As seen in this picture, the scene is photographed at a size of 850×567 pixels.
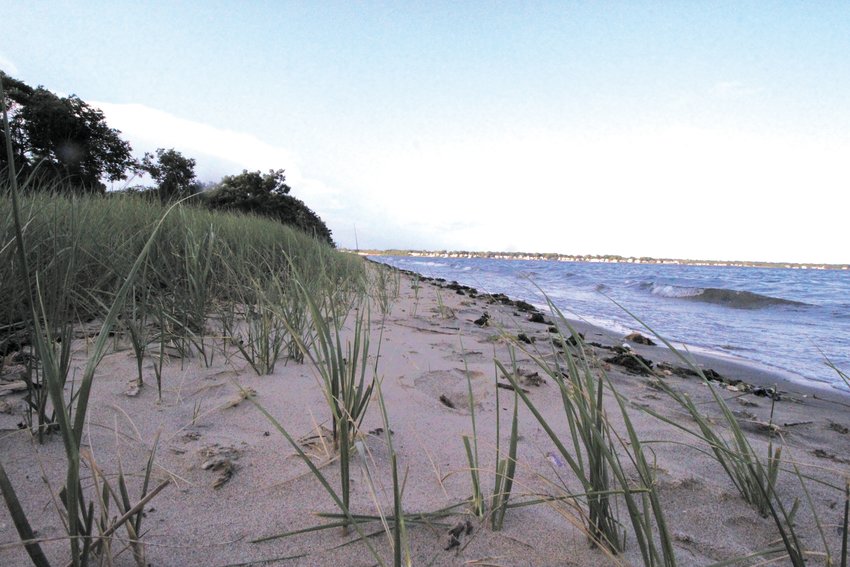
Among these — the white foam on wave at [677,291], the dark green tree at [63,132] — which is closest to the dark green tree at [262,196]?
the dark green tree at [63,132]

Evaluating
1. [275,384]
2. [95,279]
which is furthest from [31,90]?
[275,384]

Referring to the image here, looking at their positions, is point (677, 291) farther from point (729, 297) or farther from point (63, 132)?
point (63, 132)

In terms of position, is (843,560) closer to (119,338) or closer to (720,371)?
(119,338)

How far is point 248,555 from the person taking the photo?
0.86m

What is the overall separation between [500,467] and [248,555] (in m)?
0.57

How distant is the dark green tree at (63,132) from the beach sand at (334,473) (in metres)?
20.2

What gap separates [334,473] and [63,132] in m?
24.4

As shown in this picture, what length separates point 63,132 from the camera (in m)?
19.2

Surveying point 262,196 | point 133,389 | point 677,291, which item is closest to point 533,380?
point 133,389

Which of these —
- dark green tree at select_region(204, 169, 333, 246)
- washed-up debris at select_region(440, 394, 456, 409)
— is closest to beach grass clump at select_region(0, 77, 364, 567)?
washed-up debris at select_region(440, 394, 456, 409)

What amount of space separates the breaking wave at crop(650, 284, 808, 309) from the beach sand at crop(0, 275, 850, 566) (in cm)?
1005

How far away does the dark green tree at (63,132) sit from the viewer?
18.4m

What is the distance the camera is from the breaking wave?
34.6 ft

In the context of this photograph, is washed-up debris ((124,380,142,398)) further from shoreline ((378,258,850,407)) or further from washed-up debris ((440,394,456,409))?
shoreline ((378,258,850,407))
